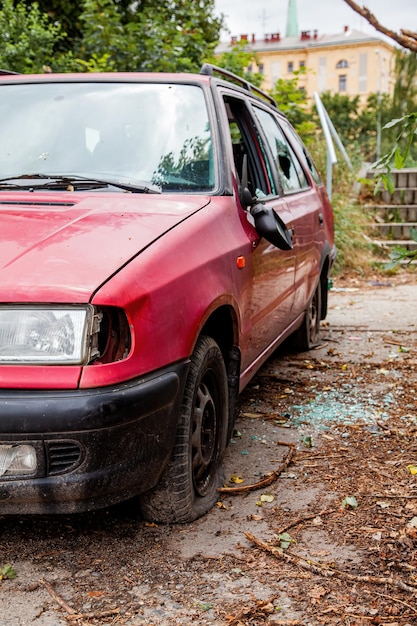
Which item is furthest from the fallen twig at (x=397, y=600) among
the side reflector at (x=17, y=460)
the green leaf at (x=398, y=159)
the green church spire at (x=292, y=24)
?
the green church spire at (x=292, y=24)

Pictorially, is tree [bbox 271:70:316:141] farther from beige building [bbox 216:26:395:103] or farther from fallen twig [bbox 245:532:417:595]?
beige building [bbox 216:26:395:103]

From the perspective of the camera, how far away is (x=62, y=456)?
7.43 ft

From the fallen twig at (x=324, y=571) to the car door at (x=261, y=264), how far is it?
1.01 m

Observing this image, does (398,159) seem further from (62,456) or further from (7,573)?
(7,573)

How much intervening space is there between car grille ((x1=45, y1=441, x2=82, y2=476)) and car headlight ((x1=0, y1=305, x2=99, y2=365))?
0.25 m

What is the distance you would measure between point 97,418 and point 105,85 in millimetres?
2132

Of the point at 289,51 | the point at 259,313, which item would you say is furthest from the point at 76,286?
the point at 289,51

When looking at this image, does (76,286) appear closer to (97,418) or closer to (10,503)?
(97,418)

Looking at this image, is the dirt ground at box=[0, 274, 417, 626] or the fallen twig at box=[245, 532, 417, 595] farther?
the fallen twig at box=[245, 532, 417, 595]

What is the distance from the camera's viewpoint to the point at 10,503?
91.4 inches

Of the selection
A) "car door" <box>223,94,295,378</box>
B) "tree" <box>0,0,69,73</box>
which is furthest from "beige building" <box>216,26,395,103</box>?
"car door" <box>223,94,295,378</box>

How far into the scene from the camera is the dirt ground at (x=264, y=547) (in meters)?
2.29

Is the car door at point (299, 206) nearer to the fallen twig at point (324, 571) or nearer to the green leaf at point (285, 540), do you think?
the green leaf at point (285, 540)

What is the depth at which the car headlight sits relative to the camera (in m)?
2.24
